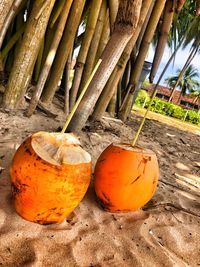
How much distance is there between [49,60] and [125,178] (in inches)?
56.7

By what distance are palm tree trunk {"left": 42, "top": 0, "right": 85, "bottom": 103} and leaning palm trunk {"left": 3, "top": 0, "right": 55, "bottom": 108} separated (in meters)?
0.33

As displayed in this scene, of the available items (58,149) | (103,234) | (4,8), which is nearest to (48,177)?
(58,149)

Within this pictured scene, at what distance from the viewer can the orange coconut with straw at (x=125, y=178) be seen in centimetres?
145

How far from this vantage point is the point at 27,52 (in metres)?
2.35

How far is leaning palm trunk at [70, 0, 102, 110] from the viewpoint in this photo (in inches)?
111

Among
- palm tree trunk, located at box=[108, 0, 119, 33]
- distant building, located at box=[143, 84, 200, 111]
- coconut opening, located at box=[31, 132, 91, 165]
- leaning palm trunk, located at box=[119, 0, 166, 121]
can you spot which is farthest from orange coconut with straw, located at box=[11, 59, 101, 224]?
distant building, located at box=[143, 84, 200, 111]

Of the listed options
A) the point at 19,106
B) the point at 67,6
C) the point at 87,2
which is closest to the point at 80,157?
the point at 19,106

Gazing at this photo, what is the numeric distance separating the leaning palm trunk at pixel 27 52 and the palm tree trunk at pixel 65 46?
0.33 metres

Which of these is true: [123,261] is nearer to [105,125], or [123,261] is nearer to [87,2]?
[105,125]

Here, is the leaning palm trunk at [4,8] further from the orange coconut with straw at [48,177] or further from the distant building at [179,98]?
the distant building at [179,98]

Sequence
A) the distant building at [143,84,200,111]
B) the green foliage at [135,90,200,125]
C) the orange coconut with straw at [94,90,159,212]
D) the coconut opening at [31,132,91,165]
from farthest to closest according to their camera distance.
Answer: the distant building at [143,84,200,111], the green foliage at [135,90,200,125], the orange coconut with straw at [94,90,159,212], the coconut opening at [31,132,91,165]

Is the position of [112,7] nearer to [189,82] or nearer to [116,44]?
[116,44]

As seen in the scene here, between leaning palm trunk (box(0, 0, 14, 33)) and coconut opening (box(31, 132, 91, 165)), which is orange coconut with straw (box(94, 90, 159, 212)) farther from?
leaning palm trunk (box(0, 0, 14, 33))

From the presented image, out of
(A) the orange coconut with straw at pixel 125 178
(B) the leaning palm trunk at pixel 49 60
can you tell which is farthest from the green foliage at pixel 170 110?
(A) the orange coconut with straw at pixel 125 178
